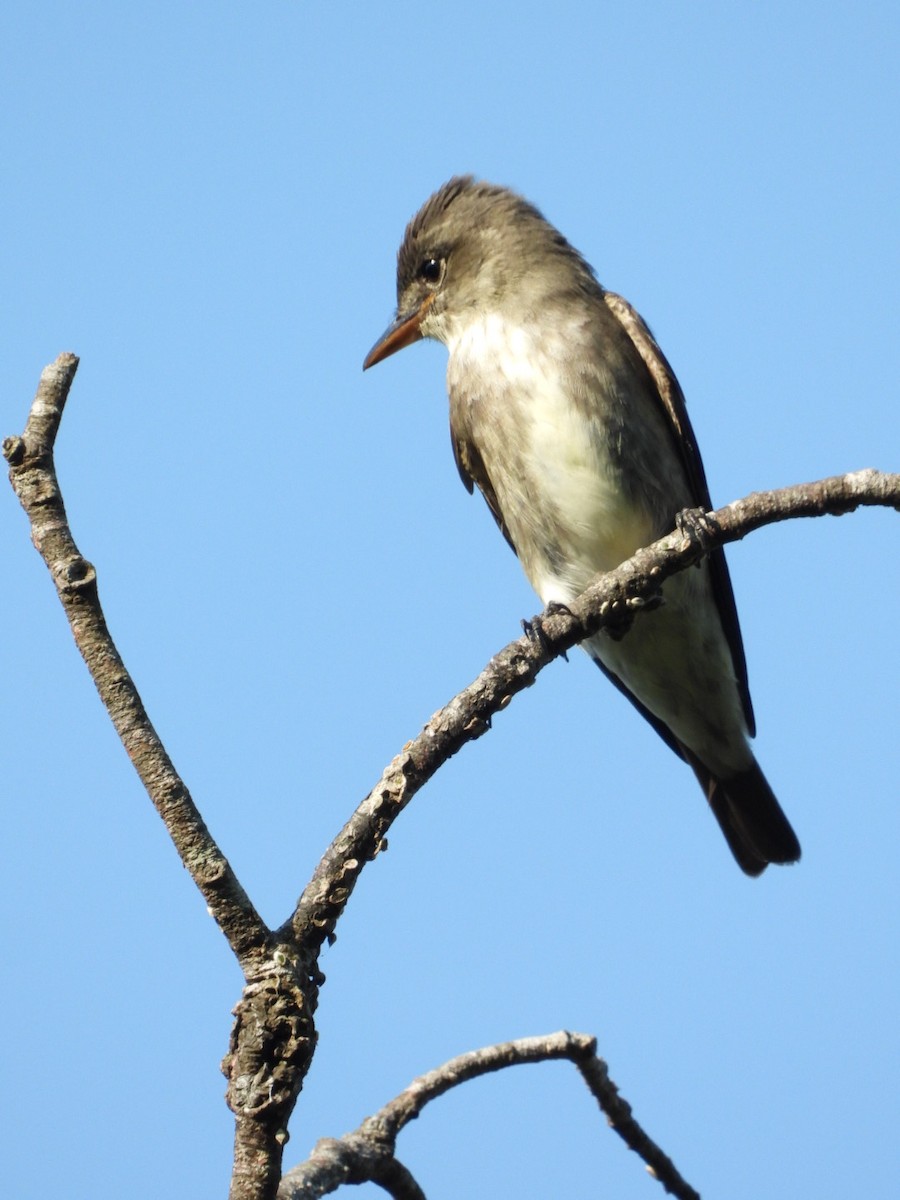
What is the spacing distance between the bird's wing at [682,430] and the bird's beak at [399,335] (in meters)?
0.95

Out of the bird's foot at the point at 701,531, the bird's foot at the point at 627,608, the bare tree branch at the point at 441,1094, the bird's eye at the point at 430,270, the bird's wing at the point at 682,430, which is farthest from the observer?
the bird's eye at the point at 430,270

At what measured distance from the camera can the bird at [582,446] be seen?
17.7 feet

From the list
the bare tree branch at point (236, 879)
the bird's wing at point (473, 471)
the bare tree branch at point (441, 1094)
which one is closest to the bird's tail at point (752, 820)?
the bird's wing at point (473, 471)

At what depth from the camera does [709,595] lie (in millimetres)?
5879

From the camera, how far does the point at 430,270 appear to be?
253 inches

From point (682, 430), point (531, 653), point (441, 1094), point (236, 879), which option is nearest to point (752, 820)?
point (682, 430)

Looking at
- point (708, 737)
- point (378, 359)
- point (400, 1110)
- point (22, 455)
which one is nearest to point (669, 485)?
point (708, 737)

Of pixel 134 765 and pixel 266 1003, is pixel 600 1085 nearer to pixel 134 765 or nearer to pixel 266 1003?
pixel 266 1003

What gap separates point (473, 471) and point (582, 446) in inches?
36.2

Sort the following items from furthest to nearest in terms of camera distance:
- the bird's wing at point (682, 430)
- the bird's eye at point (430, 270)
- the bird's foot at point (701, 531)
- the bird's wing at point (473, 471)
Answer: the bird's eye at point (430, 270) < the bird's wing at point (473, 471) < the bird's wing at point (682, 430) < the bird's foot at point (701, 531)

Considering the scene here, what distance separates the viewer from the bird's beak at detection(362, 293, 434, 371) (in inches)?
253

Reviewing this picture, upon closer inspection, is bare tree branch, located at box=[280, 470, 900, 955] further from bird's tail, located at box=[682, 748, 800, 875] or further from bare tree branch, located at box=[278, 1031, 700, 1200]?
bird's tail, located at box=[682, 748, 800, 875]

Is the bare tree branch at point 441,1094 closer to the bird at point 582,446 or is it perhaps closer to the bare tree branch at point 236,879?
the bare tree branch at point 236,879

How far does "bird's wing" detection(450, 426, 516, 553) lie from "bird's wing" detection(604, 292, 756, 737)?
0.84 m
